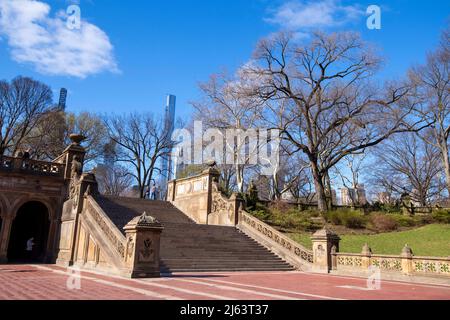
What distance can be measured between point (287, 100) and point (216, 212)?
58.0ft

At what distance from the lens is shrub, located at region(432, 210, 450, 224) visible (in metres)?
28.3

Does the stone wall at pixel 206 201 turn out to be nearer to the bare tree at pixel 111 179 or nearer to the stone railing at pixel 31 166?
the stone railing at pixel 31 166

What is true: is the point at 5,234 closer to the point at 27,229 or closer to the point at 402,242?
the point at 27,229

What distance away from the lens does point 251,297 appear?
827 cm

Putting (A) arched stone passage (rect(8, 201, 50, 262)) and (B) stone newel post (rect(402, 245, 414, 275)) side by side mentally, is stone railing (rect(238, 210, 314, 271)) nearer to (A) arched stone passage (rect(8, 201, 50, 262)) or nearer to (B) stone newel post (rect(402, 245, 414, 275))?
(B) stone newel post (rect(402, 245, 414, 275))

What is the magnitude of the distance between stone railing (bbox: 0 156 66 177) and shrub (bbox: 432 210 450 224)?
2699cm

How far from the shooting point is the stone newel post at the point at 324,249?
670 inches

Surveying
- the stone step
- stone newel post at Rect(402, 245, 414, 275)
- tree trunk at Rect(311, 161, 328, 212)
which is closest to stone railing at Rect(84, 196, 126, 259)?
the stone step

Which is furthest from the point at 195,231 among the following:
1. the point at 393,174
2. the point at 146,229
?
the point at 393,174

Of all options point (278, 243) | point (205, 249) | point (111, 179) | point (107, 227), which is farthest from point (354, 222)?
point (111, 179)

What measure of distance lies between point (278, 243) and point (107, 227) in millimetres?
8699

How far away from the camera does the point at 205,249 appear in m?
17.6

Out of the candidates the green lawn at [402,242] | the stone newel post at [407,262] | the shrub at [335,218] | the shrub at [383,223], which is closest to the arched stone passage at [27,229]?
the green lawn at [402,242]
